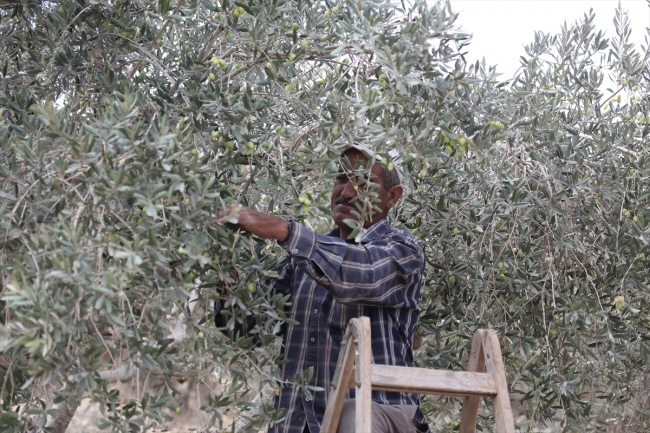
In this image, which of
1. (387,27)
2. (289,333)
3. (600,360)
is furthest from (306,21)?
(600,360)

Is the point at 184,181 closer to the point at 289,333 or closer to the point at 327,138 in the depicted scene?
the point at 327,138

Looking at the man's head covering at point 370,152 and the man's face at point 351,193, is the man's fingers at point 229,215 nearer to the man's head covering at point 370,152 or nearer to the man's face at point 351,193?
the man's head covering at point 370,152

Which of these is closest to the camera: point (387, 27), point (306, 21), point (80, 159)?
point (80, 159)

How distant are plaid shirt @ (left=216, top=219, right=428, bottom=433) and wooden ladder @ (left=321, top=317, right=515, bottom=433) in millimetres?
276

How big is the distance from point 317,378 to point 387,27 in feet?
4.86

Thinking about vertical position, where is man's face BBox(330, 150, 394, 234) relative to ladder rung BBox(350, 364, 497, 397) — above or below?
above

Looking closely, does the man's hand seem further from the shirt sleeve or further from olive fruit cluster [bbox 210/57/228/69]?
olive fruit cluster [bbox 210/57/228/69]

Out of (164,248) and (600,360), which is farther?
(600,360)

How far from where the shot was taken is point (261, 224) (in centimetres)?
308

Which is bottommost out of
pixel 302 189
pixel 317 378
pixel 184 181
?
pixel 317 378

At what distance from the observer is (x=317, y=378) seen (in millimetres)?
3637

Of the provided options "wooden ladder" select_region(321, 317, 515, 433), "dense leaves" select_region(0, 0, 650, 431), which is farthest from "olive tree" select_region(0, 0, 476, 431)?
"wooden ladder" select_region(321, 317, 515, 433)

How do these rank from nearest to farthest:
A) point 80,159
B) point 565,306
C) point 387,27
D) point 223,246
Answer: point 80,159
point 223,246
point 387,27
point 565,306

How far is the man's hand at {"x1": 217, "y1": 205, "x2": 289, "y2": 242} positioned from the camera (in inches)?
119
